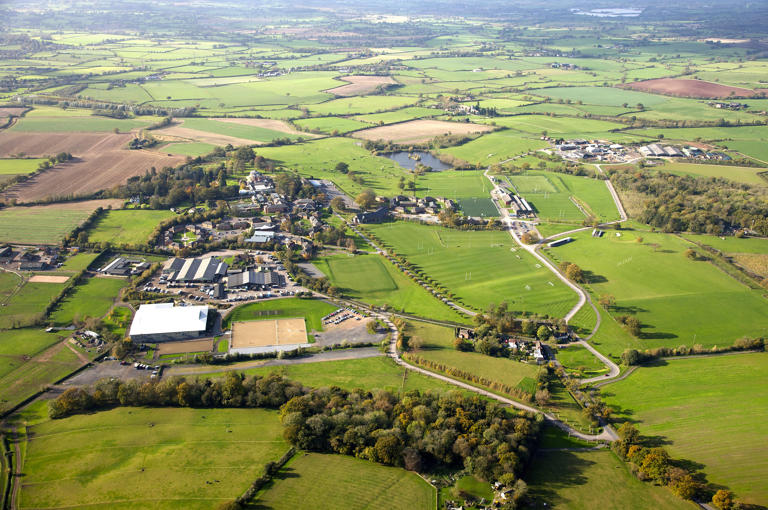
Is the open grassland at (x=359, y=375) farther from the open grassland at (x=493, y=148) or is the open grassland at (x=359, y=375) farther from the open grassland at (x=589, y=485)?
the open grassland at (x=493, y=148)

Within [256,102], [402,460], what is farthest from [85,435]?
[256,102]

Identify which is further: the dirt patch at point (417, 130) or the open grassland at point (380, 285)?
the dirt patch at point (417, 130)

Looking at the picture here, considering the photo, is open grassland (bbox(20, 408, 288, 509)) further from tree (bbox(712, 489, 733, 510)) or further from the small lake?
the small lake

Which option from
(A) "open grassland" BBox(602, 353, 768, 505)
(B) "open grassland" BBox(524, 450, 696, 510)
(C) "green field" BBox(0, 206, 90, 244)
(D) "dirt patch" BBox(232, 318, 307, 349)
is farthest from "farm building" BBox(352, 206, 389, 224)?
(B) "open grassland" BBox(524, 450, 696, 510)

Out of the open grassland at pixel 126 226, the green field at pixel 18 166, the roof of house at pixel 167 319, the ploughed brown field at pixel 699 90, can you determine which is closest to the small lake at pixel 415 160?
the open grassland at pixel 126 226

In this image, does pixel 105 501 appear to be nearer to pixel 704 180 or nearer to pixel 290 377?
pixel 290 377
